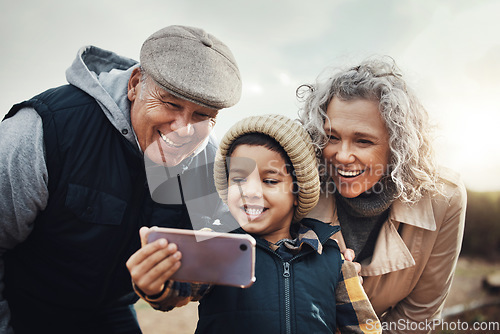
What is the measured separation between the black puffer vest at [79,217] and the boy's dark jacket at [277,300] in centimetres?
80

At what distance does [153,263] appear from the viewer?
1.39 meters

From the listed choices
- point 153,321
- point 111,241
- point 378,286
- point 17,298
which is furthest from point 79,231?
point 153,321

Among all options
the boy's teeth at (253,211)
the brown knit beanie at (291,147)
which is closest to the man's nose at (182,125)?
the brown knit beanie at (291,147)

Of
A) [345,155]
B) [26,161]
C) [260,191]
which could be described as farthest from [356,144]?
[26,161]

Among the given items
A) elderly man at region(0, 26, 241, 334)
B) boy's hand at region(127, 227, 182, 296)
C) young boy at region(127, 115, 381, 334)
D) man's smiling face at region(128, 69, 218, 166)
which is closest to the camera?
boy's hand at region(127, 227, 182, 296)

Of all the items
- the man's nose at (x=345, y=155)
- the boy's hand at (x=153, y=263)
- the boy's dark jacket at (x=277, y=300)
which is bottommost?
the boy's dark jacket at (x=277, y=300)

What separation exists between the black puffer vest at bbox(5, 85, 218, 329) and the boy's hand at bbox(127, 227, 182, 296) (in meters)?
0.90

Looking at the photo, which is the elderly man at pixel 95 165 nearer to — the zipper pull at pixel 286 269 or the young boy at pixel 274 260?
the young boy at pixel 274 260

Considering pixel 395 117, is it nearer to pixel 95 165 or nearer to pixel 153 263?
pixel 153 263

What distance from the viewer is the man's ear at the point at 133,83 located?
2328 millimetres

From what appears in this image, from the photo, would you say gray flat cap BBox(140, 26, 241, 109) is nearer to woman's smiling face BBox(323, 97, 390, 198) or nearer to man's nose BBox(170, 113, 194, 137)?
man's nose BBox(170, 113, 194, 137)

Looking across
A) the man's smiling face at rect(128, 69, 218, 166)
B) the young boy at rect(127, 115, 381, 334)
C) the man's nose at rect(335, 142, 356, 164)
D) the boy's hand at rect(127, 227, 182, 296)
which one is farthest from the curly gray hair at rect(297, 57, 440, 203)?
the boy's hand at rect(127, 227, 182, 296)

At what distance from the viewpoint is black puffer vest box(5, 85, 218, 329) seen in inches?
82.7

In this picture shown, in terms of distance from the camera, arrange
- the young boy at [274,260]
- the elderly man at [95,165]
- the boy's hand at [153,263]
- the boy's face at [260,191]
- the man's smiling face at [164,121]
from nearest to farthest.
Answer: the boy's hand at [153,263], the young boy at [274,260], the boy's face at [260,191], the elderly man at [95,165], the man's smiling face at [164,121]
